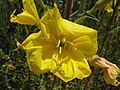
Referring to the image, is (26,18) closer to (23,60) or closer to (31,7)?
(31,7)

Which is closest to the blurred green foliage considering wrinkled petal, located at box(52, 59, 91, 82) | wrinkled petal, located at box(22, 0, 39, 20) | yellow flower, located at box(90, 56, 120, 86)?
yellow flower, located at box(90, 56, 120, 86)


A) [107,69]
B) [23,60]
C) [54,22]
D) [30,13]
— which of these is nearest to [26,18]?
[30,13]

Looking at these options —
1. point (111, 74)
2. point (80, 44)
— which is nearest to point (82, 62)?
point (80, 44)

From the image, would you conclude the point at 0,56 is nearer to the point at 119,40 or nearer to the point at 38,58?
the point at 119,40

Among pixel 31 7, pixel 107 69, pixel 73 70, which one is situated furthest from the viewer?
pixel 107 69

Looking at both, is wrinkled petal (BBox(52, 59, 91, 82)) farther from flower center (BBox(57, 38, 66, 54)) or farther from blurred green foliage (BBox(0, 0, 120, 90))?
blurred green foliage (BBox(0, 0, 120, 90))

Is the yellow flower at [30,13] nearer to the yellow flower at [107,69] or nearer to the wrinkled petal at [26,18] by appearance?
the wrinkled petal at [26,18]

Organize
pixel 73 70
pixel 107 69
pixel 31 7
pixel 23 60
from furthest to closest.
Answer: pixel 23 60, pixel 107 69, pixel 73 70, pixel 31 7

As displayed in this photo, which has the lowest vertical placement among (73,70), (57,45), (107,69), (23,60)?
(23,60)
